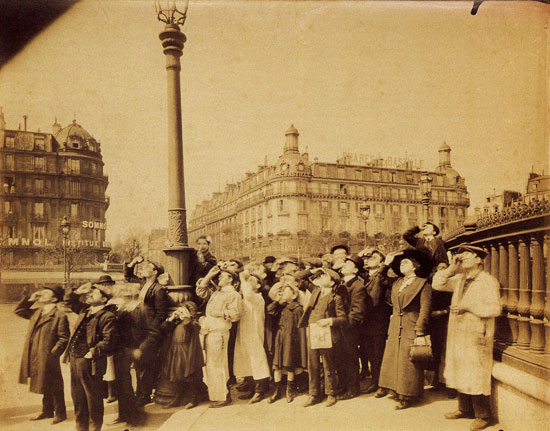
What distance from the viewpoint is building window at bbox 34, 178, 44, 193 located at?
4777mm

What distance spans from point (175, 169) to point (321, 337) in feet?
7.74

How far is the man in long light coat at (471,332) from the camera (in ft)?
13.4

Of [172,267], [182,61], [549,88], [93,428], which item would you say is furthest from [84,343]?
[549,88]

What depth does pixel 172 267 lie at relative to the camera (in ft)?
15.6

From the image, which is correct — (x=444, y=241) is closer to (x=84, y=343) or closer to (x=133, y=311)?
(x=133, y=311)

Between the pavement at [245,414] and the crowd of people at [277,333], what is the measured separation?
0.09 metres

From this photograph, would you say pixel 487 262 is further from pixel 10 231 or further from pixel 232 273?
pixel 10 231

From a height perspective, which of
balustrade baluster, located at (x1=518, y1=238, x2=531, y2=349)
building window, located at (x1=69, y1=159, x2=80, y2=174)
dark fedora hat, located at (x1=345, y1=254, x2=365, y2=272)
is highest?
building window, located at (x1=69, y1=159, x2=80, y2=174)

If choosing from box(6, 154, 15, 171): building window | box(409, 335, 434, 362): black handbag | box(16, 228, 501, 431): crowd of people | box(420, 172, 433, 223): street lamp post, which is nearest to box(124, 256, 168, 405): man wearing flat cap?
box(16, 228, 501, 431): crowd of people

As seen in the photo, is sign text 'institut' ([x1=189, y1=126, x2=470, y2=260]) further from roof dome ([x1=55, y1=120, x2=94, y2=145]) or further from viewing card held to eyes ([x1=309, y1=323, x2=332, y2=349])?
roof dome ([x1=55, y1=120, x2=94, y2=145])

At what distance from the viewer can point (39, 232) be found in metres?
4.80

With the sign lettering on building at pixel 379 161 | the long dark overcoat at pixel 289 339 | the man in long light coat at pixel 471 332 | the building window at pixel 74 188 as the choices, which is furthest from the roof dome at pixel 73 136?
the man in long light coat at pixel 471 332

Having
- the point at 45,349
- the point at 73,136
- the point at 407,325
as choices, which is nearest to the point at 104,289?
the point at 45,349

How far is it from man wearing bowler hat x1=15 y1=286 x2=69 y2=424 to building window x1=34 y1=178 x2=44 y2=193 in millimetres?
1149
